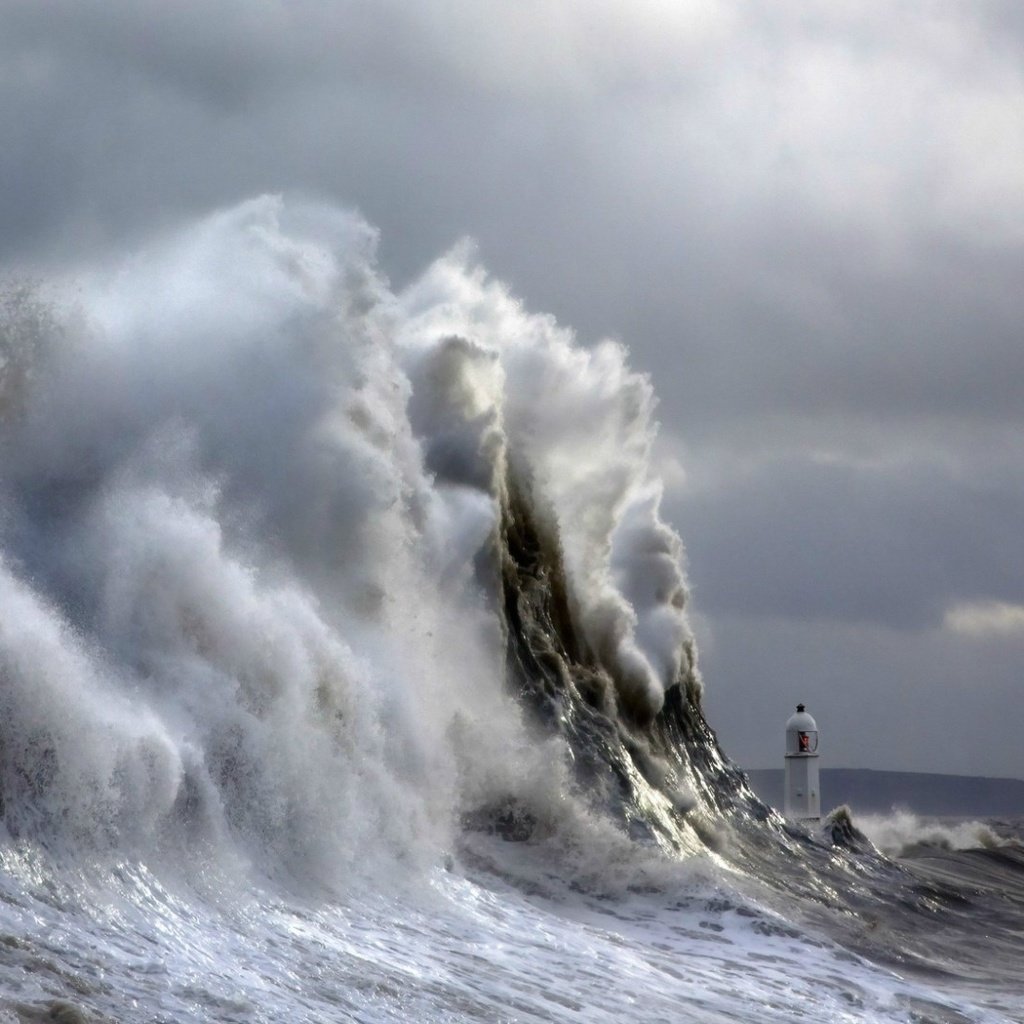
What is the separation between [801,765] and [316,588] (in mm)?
12382

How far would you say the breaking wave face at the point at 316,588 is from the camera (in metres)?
10.1

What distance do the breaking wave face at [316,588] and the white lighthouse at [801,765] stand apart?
4.03 metres

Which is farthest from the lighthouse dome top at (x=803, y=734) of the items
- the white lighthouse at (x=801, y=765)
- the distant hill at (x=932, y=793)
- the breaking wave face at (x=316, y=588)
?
the distant hill at (x=932, y=793)

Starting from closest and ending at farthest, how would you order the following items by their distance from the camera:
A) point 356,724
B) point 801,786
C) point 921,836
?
point 356,724
point 801,786
point 921,836

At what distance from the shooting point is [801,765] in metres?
24.1

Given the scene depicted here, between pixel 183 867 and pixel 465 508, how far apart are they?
7156 mm

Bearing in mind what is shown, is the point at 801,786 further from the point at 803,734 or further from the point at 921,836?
the point at 921,836

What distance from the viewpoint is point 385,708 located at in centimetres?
1302

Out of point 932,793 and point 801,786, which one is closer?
point 801,786

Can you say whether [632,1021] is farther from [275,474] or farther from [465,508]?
[465,508]

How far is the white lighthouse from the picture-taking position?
23.8 metres

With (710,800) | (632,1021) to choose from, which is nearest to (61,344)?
(632,1021)

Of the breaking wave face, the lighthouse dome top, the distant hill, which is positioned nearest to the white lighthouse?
the lighthouse dome top

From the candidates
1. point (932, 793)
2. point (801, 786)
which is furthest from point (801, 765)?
point (932, 793)
